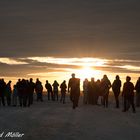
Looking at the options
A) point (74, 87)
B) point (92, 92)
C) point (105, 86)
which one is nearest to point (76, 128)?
point (74, 87)

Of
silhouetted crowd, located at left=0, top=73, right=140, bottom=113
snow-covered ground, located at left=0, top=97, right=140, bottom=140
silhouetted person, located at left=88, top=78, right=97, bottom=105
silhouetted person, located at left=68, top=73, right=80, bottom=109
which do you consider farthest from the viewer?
silhouetted person, located at left=88, top=78, right=97, bottom=105

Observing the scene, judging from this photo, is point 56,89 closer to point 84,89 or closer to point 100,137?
point 84,89

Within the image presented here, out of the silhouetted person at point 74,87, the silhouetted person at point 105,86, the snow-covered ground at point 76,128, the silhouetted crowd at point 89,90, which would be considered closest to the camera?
the snow-covered ground at point 76,128

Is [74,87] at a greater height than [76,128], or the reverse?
[74,87]

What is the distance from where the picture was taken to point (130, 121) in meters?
23.1

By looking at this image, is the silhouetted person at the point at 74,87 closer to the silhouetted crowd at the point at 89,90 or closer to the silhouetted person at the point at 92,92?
the silhouetted crowd at the point at 89,90

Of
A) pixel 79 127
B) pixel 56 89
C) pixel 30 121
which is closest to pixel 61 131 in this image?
pixel 79 127

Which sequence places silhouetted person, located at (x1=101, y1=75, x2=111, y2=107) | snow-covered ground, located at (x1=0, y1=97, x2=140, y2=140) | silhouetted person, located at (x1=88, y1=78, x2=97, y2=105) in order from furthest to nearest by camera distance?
silhouetted person, located at (x1=88, y1=78, x2=97, y2=105), silhouetted person, located at (x1=101, y1=75, x2=111, y2=107), snow-covered ground, located at (x1=0, y1=97, x2=140, y2=140)

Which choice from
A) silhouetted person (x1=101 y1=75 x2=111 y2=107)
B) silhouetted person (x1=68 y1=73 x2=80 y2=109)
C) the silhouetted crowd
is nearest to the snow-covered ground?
the silhouetted crowd

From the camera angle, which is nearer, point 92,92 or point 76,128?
point 76,128

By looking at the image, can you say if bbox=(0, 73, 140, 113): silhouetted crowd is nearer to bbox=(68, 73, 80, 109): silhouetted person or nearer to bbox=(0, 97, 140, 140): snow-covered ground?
bbox=(68, 73, 80, 109): silhouetted person

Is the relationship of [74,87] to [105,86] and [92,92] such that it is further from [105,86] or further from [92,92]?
[92,92]

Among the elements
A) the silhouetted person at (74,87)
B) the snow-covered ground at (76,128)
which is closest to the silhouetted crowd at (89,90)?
the silhouetted person at (74,87)

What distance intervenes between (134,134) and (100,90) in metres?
17.6
